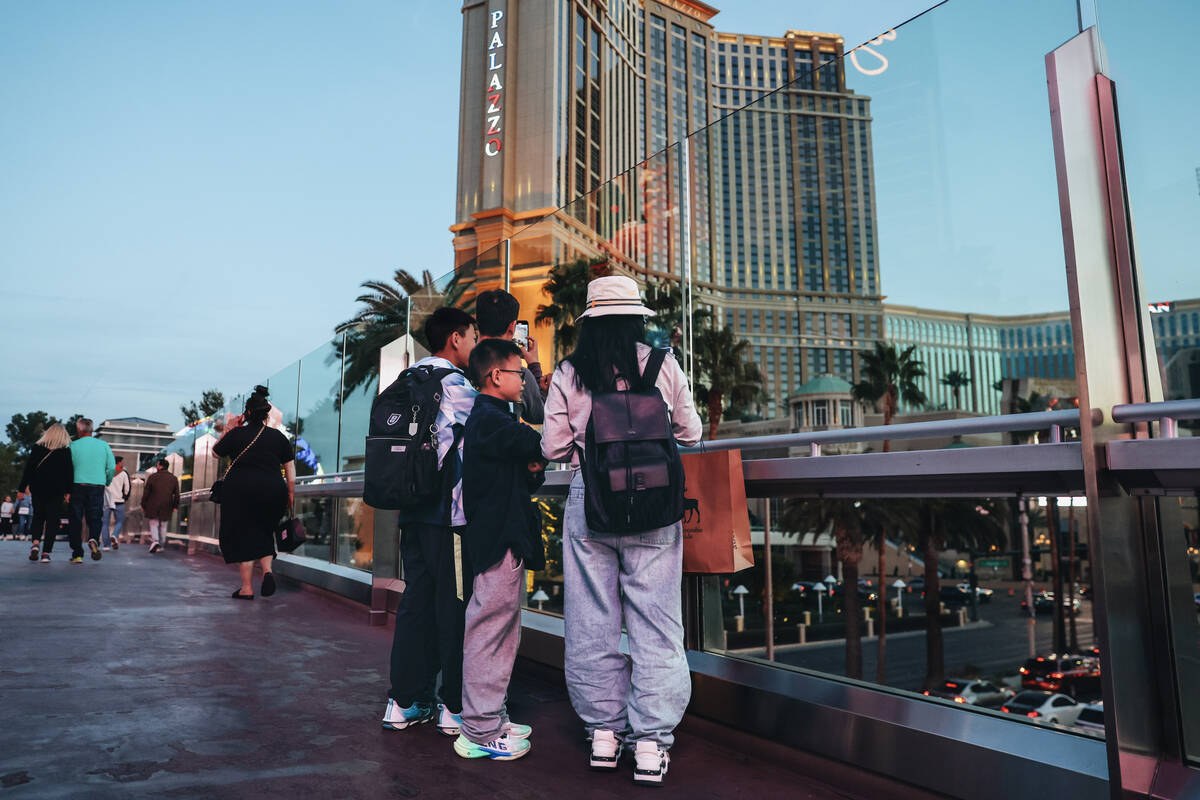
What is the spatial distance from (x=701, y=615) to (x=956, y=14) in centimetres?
248

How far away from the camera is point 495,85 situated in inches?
2653

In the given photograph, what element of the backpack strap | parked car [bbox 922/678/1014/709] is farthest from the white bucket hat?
parked car [bbox 922/678/1014/709]

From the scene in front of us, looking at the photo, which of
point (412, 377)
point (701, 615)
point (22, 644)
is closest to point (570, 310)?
point (412, 377)

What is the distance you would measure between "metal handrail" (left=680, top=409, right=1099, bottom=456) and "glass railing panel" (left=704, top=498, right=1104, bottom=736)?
0.23m

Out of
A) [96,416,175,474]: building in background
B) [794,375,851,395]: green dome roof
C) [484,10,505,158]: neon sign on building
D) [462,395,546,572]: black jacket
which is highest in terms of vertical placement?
[484,10,505,158]: neon sign on building

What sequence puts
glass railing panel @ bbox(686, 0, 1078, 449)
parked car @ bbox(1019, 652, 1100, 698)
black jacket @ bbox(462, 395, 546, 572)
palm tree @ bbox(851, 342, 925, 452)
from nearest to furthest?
glass railing panel @ bbox(686, 0, 1078, 449) < black jacket @ bbox(462, 395, 546, 572) < palm tree @ bbox(851, 342, 925, 452) < parked car @ bbox(1019, 652, 1100, 698)

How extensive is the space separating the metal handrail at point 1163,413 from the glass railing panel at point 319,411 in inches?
300

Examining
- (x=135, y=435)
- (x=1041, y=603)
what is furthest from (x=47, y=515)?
(x=1041, y=603)

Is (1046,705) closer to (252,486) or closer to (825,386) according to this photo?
(252,486)

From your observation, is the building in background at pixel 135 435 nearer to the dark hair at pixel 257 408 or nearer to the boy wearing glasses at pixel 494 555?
the dark hair at pixel 257 408

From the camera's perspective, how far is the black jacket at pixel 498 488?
287 centimetres

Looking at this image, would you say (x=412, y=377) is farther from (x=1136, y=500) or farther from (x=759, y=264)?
(x=1136, y=500)

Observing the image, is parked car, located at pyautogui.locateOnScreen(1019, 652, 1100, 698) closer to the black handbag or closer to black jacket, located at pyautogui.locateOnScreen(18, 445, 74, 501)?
the black handbag

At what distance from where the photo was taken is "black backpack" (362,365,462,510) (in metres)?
3.20
